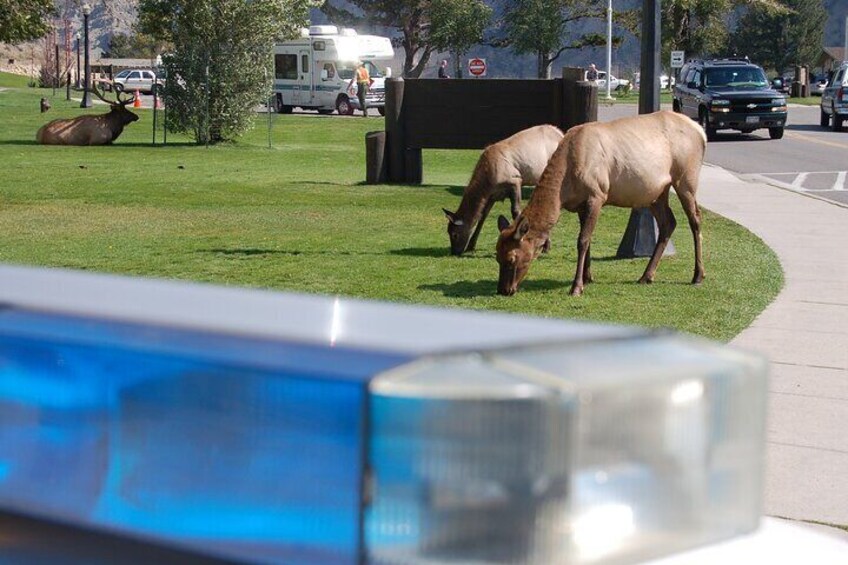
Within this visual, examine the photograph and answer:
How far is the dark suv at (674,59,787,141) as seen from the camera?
3750 cm

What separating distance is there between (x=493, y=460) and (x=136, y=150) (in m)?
31.3

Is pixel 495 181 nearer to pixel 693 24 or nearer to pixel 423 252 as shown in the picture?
pixel 423 252

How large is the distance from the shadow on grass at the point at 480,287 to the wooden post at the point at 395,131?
34.0ft

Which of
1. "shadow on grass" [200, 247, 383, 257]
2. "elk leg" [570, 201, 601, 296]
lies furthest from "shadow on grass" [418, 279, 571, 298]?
"shadow on grass" [200, 247, 383, 257]

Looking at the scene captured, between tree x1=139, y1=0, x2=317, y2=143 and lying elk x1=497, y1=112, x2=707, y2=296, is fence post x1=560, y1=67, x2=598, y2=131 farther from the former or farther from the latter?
tree x1=139, y1=0, x2=317, y2=143

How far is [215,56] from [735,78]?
49.7 feet

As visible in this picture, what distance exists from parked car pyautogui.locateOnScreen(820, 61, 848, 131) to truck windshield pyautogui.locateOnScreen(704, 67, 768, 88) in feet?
9.03

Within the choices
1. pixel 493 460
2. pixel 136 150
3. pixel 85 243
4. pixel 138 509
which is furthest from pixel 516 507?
pixel 136 150

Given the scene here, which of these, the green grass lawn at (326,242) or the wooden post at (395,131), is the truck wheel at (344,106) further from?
the wooden post at (395,131)

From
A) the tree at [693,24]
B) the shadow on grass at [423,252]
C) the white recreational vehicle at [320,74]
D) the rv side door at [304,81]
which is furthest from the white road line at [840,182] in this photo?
the tree at [693,24]

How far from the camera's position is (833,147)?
111 feet

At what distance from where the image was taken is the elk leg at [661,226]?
12.3 metres

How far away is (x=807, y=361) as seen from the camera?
8883 mm

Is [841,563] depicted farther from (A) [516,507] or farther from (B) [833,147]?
(B) [833,147]
